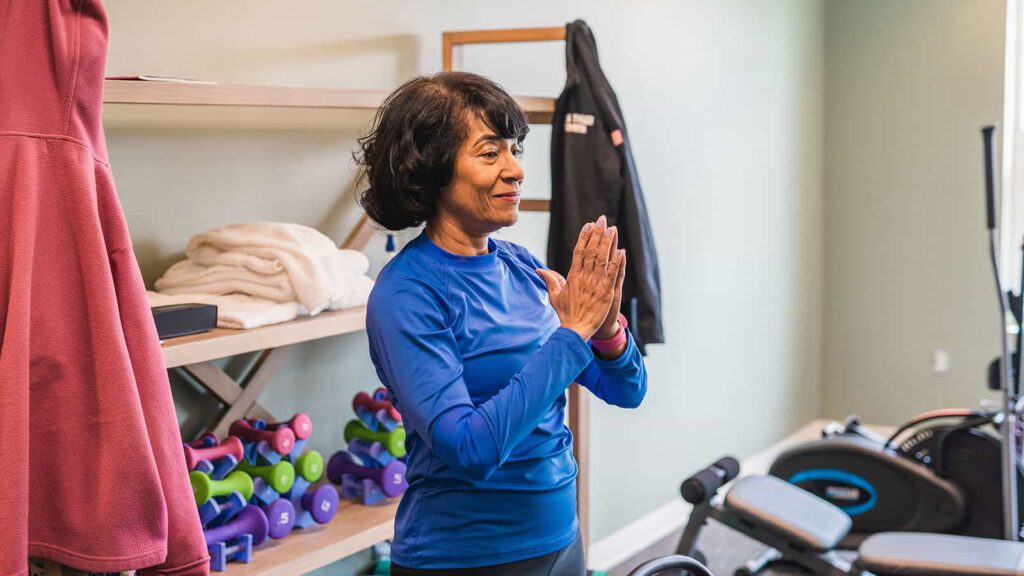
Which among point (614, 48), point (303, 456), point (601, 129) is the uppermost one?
point (614, 48)

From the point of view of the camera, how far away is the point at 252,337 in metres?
1.86

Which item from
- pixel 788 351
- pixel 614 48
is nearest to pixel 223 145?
pixel 614 48

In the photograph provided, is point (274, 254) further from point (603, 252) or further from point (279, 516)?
point (603, 252)

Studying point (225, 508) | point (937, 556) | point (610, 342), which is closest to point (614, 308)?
point (610, 342)

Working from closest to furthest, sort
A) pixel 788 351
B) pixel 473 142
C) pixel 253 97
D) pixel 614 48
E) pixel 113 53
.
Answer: pixel 473 142 < pixel 253 97 < pixel 113 53 < pixel 614 48 < pixel 788 351

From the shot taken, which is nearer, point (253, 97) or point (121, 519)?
point (121, 519)

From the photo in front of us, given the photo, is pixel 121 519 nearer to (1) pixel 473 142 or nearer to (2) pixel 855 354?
(1) pixel 473 142

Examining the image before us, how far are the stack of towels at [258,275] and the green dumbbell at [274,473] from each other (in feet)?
0.95

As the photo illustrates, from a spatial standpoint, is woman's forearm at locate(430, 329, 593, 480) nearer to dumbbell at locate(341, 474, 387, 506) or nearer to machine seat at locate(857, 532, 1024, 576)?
dumbbell at locate(341, 474, 387, 506)

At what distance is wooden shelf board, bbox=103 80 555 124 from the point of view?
5.32 ft

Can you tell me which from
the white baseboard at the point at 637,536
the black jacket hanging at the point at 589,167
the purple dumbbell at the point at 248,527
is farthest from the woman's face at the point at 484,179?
the white baseboard at the point at 637,536

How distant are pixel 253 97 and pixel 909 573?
179 cm

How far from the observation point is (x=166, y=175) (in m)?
2.14

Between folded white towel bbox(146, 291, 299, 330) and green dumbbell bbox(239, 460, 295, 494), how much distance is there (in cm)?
29
